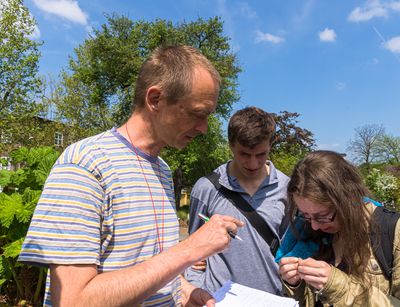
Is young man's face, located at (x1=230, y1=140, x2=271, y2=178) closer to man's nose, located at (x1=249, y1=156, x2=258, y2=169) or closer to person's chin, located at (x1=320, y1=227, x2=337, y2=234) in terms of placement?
man's nose, located at (x1=249, y1=156, x2=258, y2=169)

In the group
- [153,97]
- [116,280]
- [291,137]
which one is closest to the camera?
[116,280]

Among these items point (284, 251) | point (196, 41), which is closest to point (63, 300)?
point (284, 251)

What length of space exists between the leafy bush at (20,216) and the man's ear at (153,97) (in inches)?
118

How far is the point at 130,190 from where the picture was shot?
144 centimetres

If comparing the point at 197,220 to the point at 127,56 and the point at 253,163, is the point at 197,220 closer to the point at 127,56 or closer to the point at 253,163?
the point at 253,163

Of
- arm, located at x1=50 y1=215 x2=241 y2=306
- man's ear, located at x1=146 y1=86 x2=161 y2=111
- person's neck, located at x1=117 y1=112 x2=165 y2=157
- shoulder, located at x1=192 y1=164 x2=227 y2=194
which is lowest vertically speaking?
arm, located at x1=50 y1=215 x2=241 y2=306

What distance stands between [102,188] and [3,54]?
1764 cm

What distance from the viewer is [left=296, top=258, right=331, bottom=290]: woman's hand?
1684 mm

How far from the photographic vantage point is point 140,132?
165cm

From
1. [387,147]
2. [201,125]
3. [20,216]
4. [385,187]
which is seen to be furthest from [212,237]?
[387,147]

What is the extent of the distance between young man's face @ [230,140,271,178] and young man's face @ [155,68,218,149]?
1.14m

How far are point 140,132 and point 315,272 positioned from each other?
3.56ft

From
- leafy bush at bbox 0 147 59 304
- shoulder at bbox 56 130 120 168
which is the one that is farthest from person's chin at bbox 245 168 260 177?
leafy bush at bbox 0 147 59 304

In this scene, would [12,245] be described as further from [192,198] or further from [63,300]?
[63,300]
